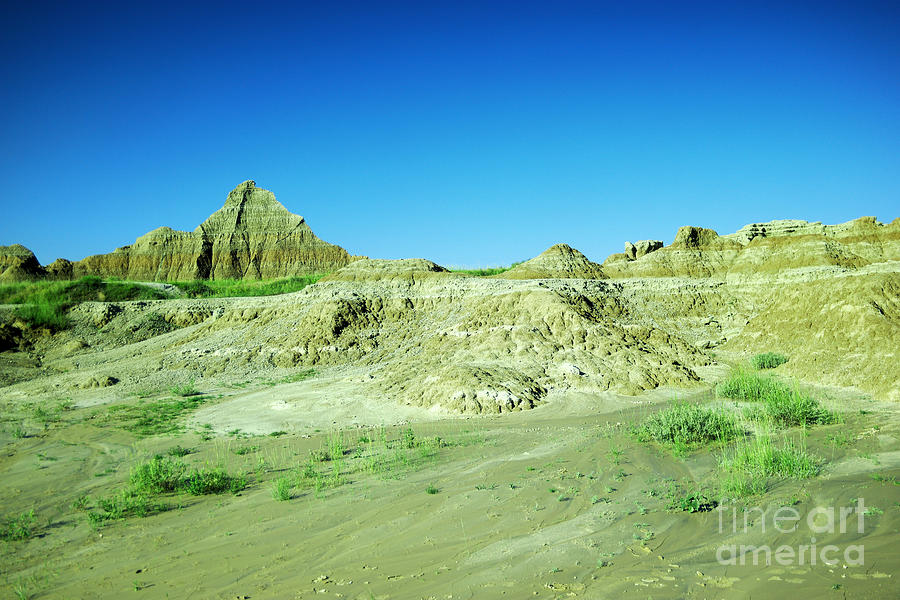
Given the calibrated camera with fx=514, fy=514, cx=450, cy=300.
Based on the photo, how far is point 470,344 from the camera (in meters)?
22.3

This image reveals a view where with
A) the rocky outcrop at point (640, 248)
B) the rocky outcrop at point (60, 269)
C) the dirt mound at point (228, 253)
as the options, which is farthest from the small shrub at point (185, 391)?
the rocky outcrop at point (60, 269)

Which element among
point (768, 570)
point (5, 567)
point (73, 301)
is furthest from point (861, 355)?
point (73, 301)

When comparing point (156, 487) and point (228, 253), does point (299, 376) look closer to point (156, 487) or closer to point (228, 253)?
point (156, 487)

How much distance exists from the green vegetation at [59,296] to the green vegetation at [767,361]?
41400mm

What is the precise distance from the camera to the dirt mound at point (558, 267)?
117 ft

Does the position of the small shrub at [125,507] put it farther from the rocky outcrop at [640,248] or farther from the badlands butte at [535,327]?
the rocky outcrop at [640,248]

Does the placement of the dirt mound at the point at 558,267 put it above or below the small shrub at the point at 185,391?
above

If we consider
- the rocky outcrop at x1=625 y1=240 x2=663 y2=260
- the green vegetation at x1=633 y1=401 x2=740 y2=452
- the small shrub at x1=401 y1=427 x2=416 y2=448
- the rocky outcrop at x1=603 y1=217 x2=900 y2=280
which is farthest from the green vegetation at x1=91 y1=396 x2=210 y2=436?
the rocky outcrop at x1=625 y1=240 x2=663 y2=260

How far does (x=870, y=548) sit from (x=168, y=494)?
33.5 ft

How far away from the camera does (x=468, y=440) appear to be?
1210 centimetres

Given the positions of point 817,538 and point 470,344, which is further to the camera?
point 470,344

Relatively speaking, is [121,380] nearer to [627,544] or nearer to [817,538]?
[627,544]

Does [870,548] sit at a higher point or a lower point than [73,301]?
lower

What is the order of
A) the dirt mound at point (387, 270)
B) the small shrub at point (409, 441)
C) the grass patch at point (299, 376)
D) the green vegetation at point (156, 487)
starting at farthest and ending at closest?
the dirt mound at point (387, 270) < the grass patch at point (299, 376) < the small shrub at point (409, 441) < the green vegetation at point (156, 487)
